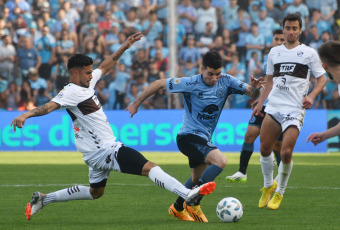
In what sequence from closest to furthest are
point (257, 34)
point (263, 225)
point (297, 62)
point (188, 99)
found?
point (263, 225) → point (188, 99) → point (297, 62) → point (257, 34)

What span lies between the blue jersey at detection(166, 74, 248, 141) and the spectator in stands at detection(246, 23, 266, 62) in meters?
11.2

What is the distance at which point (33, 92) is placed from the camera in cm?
1933

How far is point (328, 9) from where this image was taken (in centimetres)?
1842

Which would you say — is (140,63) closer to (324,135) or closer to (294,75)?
(294,75)

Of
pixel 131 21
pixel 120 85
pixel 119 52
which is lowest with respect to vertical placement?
pixel 120 85

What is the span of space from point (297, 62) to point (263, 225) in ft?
7.57

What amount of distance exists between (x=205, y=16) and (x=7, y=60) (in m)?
5.82

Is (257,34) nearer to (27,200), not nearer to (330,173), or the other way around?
(330,173)

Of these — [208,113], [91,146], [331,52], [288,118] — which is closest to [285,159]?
[288,118]

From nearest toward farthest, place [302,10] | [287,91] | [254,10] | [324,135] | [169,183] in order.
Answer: [324,135] → [169,183] → [287,91] → [302,10] → [254,10]

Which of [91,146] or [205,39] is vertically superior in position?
[91,146]

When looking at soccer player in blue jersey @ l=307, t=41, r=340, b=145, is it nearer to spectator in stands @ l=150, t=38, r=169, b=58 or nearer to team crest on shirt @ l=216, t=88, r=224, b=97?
team crest on shirt @ l=216, t=88, r=224, b=97

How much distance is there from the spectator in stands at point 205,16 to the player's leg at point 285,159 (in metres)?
11.6

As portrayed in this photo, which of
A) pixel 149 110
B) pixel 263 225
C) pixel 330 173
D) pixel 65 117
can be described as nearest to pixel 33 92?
pixel 65 117
